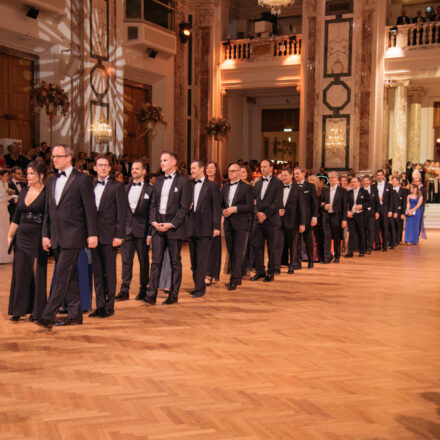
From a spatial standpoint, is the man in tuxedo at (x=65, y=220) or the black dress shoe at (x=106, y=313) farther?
the black dress shoe at (x=106, y=313)

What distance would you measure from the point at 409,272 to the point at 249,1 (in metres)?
14.3

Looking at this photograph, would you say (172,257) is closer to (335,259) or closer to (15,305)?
(15,305)

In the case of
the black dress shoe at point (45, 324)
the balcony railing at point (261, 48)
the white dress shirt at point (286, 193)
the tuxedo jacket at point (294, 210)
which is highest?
the balcony railing at point (261, 48)

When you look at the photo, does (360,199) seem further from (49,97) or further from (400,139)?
(400,139)

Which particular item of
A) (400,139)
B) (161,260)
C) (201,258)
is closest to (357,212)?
(201,258)

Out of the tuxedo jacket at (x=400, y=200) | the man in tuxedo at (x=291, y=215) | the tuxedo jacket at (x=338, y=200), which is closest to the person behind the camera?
the man in tuxedo at (x=291, y=215)

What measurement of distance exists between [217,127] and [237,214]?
1115 cm

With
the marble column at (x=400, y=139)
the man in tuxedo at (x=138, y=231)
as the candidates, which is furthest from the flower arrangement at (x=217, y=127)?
the man in tuxedo at (x=138, y=231)

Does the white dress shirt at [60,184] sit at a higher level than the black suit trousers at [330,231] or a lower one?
higher

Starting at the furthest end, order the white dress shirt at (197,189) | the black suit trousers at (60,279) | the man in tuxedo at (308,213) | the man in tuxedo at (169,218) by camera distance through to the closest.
Answer: 1. the man in tuxedo at (308,213)
2. the white dress shirt at (197,189)
3. the man in tuxedo at (169,218)
4. the black suit trousers at (60,279)

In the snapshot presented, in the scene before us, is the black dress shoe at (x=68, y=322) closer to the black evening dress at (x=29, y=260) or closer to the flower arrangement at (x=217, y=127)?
the black evening dress at (x=29, y=260)

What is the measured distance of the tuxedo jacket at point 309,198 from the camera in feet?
29.3

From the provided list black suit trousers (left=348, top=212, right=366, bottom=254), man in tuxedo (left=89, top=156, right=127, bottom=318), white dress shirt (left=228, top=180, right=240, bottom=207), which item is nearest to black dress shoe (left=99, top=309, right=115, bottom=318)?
man in tuxedo (left=89, top=156, right=127, bottom=318)

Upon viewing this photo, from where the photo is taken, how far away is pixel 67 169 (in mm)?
4965
